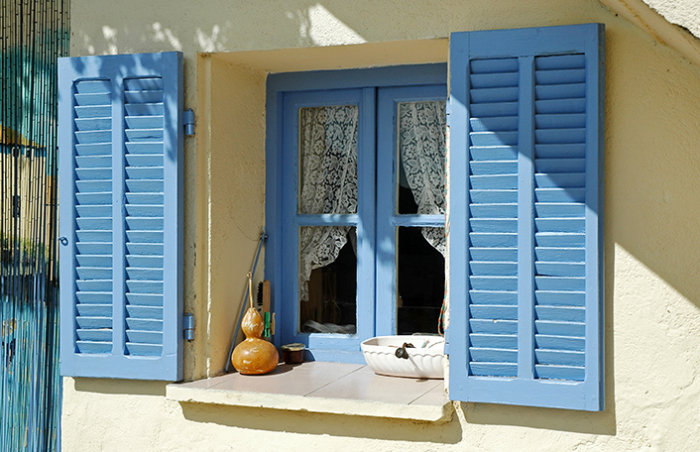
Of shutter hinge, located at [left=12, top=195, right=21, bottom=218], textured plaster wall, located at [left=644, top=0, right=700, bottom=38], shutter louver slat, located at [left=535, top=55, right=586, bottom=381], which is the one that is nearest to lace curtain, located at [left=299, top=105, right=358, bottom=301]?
shutter louver slat, located at [left=535, top=55, right=586, bottom=381]

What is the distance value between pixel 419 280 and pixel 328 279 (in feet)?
1.86

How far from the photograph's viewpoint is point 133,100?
493 centimetres

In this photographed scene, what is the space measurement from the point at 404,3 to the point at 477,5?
0.38 metres

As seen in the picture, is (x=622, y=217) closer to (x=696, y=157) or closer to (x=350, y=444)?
(x=696, y=157)

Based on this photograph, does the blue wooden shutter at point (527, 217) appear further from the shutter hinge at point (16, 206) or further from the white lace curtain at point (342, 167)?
the shutter hinge at point (16, 206)

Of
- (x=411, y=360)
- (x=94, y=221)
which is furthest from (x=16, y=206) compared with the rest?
(x=411, y=360)

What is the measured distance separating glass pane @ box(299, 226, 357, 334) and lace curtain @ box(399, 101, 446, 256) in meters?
0.47

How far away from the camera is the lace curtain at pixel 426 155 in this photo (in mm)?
5168

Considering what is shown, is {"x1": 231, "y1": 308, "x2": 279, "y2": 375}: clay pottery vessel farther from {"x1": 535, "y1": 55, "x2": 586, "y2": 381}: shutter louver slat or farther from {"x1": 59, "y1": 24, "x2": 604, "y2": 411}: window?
{"x1": 535, "y1": 55, "x2": 586, "y2": 381}: shutter louver slat

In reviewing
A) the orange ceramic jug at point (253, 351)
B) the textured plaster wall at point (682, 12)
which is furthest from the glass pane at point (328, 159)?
the textured plaster wall at point (682, 12)

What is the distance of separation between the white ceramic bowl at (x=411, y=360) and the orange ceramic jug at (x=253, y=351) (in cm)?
53

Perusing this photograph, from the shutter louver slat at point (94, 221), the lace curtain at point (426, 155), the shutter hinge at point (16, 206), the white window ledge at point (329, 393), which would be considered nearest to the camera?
the white window ledge at point (329, 393)

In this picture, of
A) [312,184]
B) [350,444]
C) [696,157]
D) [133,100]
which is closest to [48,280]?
[133,100]

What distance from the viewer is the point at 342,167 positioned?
5383 mm
